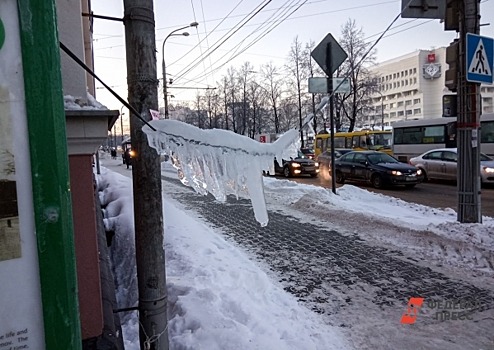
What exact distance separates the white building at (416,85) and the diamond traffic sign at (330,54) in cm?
9244

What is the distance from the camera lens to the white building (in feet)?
334

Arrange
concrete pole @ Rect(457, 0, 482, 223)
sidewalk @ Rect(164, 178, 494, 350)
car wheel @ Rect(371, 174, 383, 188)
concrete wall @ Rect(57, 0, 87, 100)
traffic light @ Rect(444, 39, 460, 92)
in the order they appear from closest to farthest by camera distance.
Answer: concrete wall @ Rect(57, 0, 87, 100), sidewalk @ Rect(164, 178, 494, 350), concrete pole @ Rect(457, 0, 482, 223), traffic light @ Rect(444, 39, 460, 92), car wheel @ Rect(371, 174, 383, 188)

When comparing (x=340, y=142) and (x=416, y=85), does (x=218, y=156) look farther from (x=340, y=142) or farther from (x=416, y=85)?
(x=416, y=85)

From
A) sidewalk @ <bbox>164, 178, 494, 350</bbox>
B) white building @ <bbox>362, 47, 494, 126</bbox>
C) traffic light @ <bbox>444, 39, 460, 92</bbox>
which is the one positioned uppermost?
white building @ <bbox>362, 47, 494, 126</bbox>

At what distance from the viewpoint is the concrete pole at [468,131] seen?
6695 mm

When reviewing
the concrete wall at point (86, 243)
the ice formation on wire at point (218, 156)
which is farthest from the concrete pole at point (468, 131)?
the concrete wall at point (86, 243)

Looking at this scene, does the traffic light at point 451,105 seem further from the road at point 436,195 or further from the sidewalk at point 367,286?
the road at point 436,195

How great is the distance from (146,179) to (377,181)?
573 inches

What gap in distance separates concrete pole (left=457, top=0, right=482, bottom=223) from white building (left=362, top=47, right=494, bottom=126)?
3734 inches

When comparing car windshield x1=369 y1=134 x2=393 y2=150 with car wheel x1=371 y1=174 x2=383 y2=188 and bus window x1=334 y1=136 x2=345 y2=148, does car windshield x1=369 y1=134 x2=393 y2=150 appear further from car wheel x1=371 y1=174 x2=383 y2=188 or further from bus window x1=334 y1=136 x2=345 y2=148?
car wheel x1=371 y1=174 x2=383 y2=188

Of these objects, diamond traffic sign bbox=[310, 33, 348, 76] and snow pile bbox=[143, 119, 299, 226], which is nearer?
snow pile bbox=[143, 119, 299, 226]

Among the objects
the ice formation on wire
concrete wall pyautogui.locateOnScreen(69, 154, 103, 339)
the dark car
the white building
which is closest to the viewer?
the ice formation on wire

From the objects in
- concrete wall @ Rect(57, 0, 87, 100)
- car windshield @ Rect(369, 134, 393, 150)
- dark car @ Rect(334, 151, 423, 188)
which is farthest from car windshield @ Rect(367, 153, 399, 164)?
concrete wall @ Rect(57, 0, 87, 100)

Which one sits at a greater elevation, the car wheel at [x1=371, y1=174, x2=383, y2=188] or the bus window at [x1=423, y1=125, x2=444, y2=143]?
the bus window at [x1=423, y1=125, x2=444, y2=143]
